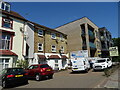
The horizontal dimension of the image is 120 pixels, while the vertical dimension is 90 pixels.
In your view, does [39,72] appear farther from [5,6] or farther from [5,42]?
[5,6]

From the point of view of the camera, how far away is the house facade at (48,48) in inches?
713

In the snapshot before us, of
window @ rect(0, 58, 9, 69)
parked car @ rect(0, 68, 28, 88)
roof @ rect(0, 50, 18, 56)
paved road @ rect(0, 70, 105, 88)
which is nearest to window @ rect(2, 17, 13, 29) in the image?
roof @ rect(0, 50, 18, 56)

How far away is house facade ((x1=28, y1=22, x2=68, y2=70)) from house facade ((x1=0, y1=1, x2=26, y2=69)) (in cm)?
265

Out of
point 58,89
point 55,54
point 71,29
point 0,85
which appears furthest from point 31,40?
point 71,29

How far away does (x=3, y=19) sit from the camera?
13758 mm

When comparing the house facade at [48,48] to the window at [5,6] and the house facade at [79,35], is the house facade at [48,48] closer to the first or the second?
the window at [5,6]

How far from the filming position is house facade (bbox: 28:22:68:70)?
59.4 feet

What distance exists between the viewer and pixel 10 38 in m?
14.2

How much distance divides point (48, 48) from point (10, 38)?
25.6 feet

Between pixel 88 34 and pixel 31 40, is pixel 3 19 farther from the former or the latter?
pixel 88 34

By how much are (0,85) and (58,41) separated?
1545 centimetres

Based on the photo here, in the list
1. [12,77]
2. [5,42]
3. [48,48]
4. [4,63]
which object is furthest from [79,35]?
[12,77]

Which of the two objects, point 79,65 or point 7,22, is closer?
point 7,22

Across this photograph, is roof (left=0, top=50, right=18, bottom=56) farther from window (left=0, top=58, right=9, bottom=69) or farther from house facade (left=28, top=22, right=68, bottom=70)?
house facade (left=28, top=22, right=68, bottom=70)
